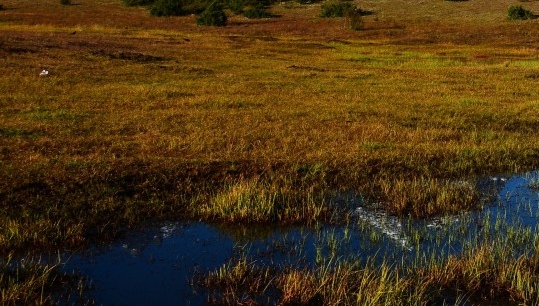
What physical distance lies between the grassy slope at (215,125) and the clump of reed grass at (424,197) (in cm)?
80

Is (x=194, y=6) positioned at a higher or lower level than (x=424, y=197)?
higher

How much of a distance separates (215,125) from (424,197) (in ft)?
24.1

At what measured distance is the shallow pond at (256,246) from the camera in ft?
24.5

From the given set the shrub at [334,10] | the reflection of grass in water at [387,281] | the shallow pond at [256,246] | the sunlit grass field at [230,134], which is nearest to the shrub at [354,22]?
the shrub at [334,10]

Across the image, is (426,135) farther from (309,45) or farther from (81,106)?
(309,45)

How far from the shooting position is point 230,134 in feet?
50.9

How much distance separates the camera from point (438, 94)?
2425 centimetres

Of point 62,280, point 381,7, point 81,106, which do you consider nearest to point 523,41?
point 381,7

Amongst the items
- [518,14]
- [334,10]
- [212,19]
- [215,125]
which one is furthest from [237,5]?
[215,125]

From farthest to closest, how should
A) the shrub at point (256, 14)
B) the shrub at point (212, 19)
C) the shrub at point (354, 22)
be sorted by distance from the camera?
the shrub at point (256, 14) → the shrub at point (212, 19) → the shrub at point (354, 22)

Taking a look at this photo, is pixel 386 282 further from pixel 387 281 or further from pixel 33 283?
pixel 33 283

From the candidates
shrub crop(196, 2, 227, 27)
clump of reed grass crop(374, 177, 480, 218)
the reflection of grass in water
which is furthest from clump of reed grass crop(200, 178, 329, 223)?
shrub crop(196, 2, 227, 27)

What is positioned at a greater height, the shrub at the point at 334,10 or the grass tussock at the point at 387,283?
the shrub at the point at 334,10

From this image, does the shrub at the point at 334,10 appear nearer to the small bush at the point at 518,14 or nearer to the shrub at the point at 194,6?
the shrub at the point at 194,6
